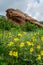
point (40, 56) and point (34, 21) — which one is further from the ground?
point (40, 56)

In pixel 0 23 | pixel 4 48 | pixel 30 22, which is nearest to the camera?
pixel 4 48

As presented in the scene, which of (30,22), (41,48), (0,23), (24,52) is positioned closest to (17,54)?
(24,52)

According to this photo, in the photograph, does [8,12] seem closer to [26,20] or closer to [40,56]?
[26,20]

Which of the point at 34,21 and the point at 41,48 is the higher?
the point at 41,48

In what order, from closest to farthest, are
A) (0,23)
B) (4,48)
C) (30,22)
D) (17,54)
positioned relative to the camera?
(17,54) → (4,48) → (0,23) → (30,22)

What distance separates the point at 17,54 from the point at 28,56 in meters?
0.30

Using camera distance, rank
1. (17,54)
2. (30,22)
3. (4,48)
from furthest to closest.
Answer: (30,22) < (4,48) < (17,54)

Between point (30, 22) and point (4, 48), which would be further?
point (30, 22)

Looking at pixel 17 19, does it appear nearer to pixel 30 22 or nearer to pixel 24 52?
pixel 30 22

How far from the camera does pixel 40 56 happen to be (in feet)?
24.0

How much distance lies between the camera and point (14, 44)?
26.1 feet

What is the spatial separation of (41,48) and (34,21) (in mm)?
13340

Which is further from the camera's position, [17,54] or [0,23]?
[0,23]

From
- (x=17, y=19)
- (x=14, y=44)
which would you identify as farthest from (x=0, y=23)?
(x=14, y=44)
